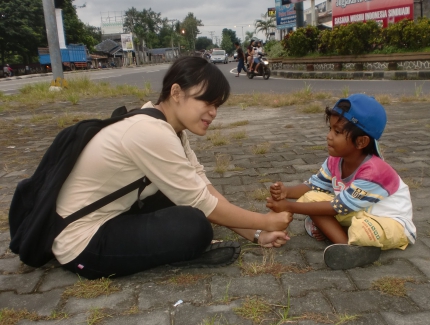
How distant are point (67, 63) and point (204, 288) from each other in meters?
43.2

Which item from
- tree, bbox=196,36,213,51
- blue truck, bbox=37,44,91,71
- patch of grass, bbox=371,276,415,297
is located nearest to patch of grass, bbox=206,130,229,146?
patch of grass, bbox=371,276,415,297

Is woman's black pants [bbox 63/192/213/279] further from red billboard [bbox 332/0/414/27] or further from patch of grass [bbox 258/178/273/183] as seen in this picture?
red billboard [bbox 332/0/414/27]

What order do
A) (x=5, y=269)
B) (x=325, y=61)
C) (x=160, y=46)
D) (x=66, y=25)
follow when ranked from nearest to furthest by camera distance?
(x=5, y=269) < (x=325, y=61) < (x=66, y=25) < (x=160, y=46)

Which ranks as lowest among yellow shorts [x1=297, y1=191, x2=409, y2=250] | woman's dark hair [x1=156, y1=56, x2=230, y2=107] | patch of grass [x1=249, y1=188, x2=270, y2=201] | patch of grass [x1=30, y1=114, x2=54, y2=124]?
patch of grass [x1=249, y1=188, x2=270, y2=201]

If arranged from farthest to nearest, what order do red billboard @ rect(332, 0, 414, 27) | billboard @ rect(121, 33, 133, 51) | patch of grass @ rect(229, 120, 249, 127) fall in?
billboard @ rect(121, 33, 133, 51)
red billboard @ rect(332, 0, 414, 27)
patch of grass @ rect(229, 120, 249, 127)

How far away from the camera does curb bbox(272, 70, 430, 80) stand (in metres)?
11.7

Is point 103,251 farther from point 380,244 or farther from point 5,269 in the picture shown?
point 380,244

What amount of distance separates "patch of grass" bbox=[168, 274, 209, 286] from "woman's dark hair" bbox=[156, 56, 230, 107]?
2.61 ft

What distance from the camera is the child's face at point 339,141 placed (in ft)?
7.02

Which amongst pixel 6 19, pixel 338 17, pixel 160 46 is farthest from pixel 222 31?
pixel 338 17

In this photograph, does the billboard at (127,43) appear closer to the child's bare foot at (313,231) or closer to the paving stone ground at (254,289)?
the paving stone ground at (254,289)

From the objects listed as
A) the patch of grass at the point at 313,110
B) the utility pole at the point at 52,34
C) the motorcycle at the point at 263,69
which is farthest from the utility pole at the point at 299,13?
the patch of grass at the point at 313,110

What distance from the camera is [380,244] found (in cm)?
207

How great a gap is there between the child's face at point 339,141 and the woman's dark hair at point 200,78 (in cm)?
57
